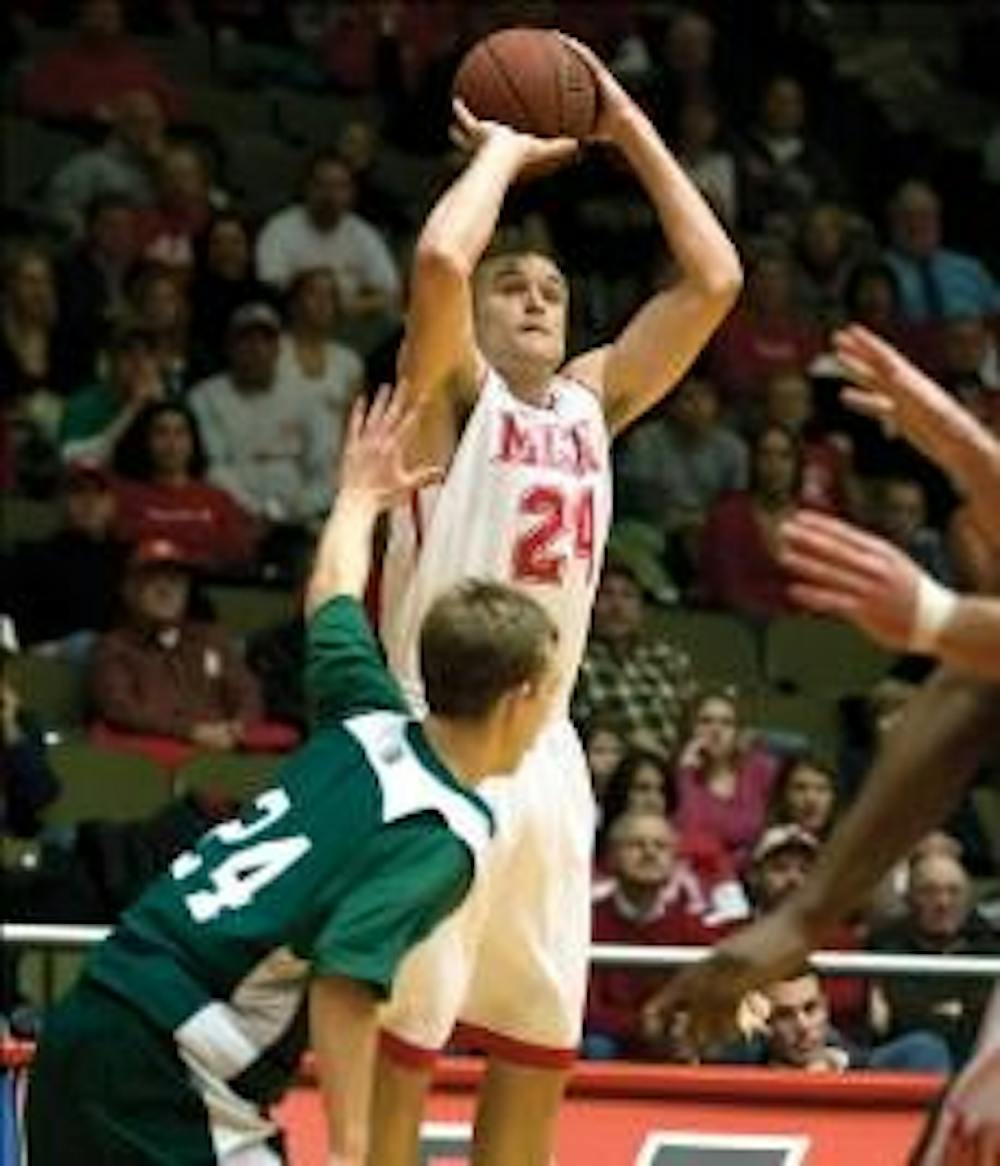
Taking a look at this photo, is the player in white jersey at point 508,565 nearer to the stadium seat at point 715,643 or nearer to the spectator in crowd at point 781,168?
the stadium seat at point 715,643

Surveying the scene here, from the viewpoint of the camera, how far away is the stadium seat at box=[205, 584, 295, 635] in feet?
41.3

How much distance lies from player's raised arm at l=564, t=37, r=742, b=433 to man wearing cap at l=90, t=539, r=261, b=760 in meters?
4.56

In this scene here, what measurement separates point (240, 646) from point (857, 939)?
2333 millimetres

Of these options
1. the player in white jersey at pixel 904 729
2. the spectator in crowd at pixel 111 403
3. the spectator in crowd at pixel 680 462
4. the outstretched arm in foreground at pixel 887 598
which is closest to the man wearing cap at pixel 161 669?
the spectator in crowd at pixel 111 403

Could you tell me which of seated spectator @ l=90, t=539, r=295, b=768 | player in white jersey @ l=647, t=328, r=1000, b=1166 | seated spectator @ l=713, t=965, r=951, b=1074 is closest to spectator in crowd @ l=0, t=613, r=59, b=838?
seated spectator @ l=90, t=539, r=295, b=768

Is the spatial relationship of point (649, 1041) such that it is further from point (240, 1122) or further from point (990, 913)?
point (240, 1122)

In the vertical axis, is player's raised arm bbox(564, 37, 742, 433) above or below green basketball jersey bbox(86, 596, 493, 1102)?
above

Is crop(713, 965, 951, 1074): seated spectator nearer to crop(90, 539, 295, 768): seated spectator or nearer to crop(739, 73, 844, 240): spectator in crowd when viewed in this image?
crop(90, 539, 295, 768): seated spectator

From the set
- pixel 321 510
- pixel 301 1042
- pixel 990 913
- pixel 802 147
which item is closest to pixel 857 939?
→ pixel 990 913

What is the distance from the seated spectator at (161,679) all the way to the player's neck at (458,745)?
578 cm

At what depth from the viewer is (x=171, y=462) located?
12.9 meters

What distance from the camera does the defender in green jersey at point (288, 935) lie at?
598 centimetres

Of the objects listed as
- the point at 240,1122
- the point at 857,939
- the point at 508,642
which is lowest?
the point at 857,939

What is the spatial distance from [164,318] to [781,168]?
334cm
